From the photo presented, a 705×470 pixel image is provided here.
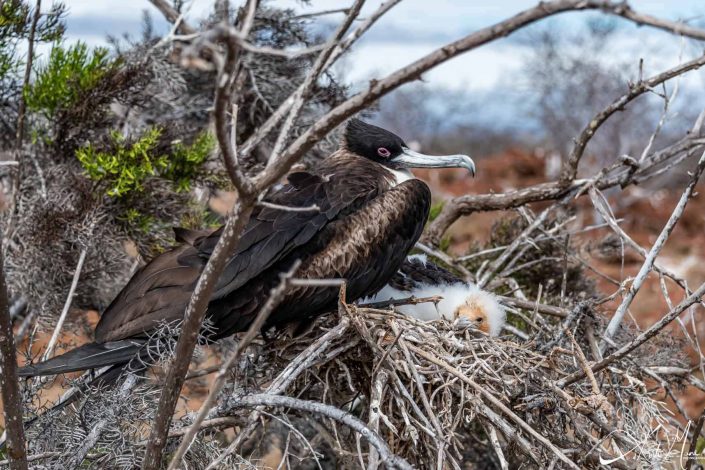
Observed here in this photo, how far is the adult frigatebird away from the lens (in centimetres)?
257

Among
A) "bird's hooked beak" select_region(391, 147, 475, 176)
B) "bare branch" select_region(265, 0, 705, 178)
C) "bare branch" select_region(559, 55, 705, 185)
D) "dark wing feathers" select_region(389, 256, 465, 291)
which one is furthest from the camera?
"dark wing feathers" select_region(389, 256, 465, 291)

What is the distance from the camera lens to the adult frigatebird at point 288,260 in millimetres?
2572

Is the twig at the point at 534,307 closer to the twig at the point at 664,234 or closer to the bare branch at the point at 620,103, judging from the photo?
the twig at the point at 664,234

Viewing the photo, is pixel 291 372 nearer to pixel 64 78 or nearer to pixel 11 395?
pixel 11 395

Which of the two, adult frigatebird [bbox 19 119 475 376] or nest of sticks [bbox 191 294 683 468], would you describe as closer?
nest of sticks [bbox 191 294 683 468]

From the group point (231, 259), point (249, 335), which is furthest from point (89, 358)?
point (249, 335)

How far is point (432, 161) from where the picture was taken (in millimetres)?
3105

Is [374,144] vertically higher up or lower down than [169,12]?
lower down

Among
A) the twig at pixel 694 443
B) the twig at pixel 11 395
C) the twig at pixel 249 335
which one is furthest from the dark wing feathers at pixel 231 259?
the twig at pixel 694 443

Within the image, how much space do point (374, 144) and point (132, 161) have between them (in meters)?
0.86

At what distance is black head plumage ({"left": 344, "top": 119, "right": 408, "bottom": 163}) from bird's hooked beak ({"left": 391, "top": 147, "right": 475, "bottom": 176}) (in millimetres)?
26

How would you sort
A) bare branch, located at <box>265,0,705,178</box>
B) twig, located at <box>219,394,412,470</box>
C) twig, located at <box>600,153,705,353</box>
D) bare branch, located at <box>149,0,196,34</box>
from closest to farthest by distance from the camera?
bare branch, located at <box>265,0,705,178</box> < twig, located at <box>219,394,412,470</box> < twig, located at <box>600,153,705,353</box> < bare branch, located at <box>149,0,196,34</box>

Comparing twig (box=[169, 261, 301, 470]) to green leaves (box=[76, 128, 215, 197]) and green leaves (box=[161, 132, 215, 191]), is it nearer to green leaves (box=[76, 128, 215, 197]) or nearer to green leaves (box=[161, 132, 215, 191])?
green leaves (box=[76, 128, 215, 197])

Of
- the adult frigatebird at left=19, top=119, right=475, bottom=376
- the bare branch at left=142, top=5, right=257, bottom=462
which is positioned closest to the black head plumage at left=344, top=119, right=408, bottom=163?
the adult frigatebird at left=19, top=119, right=475, bottom=376
